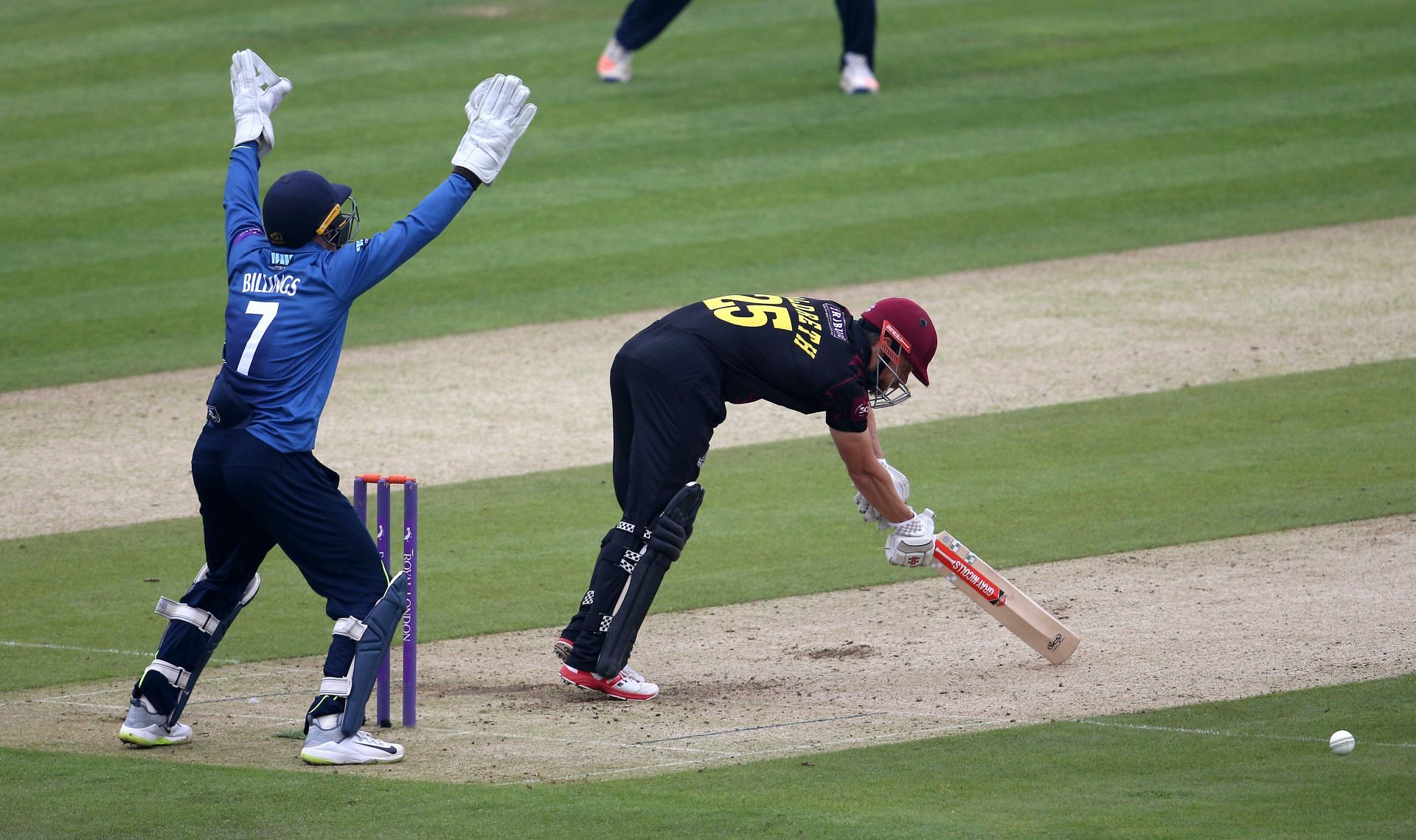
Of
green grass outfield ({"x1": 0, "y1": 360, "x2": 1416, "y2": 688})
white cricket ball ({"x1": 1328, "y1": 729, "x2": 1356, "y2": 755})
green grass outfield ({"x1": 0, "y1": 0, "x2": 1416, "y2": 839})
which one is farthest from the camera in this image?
green grass outfield ({"x1": 0, "y1": 360, "x2": 1416, "y2": 688})

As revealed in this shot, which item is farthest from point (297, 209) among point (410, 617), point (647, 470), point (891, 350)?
point (891, 350)

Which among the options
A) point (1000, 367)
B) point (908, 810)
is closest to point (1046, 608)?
point (908, 810)

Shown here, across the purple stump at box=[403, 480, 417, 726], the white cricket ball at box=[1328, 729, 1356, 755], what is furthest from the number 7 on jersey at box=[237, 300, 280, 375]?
the white cricket ball at box=[1328, 729, 1356, 755]

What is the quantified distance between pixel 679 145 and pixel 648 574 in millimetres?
10041

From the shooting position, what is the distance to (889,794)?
17.4 feet

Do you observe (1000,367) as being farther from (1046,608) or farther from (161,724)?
(161,724)

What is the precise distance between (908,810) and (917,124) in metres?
11.9

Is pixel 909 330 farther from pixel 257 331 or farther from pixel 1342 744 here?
pixel 257 331

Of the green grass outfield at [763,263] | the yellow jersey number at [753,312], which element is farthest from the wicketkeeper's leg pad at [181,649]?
the yellow jersey number at [753,312]

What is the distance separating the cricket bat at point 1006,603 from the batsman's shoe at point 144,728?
289 cm

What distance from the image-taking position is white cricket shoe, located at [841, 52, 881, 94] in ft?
Answer: 56.0

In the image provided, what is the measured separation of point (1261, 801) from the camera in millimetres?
5129

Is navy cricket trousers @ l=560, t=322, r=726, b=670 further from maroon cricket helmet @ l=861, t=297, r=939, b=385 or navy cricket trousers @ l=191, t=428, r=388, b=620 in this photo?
navy cricket trousers @ l=191, t=428, r=388, b=620

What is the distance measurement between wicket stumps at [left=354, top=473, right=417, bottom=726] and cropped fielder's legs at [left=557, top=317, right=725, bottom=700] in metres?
0.68
